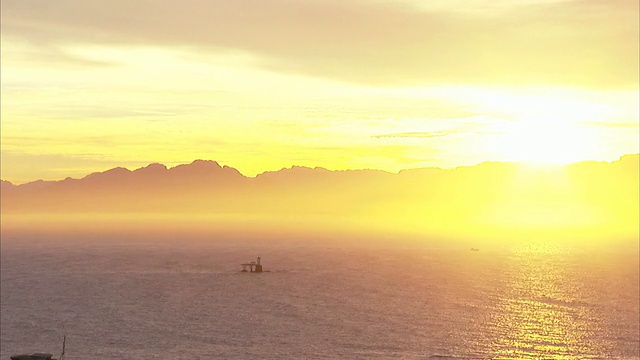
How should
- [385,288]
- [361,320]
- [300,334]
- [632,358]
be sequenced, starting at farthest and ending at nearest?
[385,288] → [361,320] → [300,334] → [632,358]

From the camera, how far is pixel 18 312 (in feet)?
474

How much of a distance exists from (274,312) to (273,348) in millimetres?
34683

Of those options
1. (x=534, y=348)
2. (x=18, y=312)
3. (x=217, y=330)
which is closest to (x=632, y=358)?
(x=534, y=348)

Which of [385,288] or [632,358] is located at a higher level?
[385,288]

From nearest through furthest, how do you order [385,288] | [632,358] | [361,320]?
[632,358] < [361,320] < [385,288]

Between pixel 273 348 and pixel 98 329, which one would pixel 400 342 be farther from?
pixel 98 329

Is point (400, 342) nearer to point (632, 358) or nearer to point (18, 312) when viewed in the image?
point (632, 358)

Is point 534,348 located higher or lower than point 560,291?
lower

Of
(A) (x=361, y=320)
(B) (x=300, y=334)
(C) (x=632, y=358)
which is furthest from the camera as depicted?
(A) (x=361, y=320)

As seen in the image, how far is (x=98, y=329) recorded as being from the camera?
12712cm

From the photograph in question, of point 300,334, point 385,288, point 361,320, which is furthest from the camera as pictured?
point 385,288

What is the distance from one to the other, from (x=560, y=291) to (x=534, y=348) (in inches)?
3203

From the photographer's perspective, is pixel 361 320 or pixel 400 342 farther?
pixel 361 320

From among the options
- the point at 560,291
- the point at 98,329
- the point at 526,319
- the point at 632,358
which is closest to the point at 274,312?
the point at 98,329
